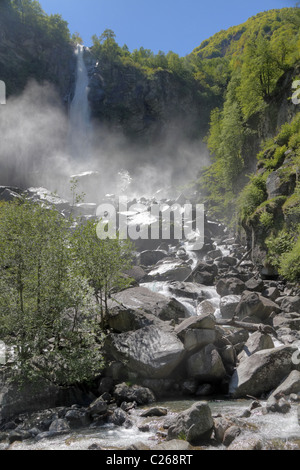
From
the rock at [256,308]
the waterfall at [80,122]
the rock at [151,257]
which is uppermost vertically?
the waterfall at [80,122]

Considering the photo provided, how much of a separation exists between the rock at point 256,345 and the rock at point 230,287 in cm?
893

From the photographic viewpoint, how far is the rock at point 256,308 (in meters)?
17.5

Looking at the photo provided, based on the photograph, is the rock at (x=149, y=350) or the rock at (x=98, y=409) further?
the rock at (x=149, y=350)

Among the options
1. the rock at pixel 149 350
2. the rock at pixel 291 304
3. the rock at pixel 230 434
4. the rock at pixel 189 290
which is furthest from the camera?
the rock at pixel 189 290

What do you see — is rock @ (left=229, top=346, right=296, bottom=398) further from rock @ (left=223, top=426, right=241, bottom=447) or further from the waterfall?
the waterfall

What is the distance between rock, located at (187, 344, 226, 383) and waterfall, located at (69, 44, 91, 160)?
198 feet

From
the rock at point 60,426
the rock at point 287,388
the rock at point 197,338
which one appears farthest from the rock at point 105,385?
the rock at point 287,388

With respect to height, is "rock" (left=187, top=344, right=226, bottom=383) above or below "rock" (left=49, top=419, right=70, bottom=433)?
above

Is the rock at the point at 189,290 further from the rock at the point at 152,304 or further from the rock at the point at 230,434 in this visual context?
the rock at the point at 230,434

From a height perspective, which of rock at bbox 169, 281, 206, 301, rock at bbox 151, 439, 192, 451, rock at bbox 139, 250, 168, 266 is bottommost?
rock at bbox 151, 439, 192, 451

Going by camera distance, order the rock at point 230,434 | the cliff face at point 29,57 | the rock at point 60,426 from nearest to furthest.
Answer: the rock at point 230,434 → the rock at point 60,426 → the cliff face at point 29,57

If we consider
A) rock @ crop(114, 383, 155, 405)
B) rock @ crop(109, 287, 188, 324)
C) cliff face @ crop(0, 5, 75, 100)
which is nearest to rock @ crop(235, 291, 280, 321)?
rock @ crop(109, 287, 188, 324)

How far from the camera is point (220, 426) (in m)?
8.22

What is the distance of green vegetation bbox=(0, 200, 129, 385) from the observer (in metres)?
11.1
